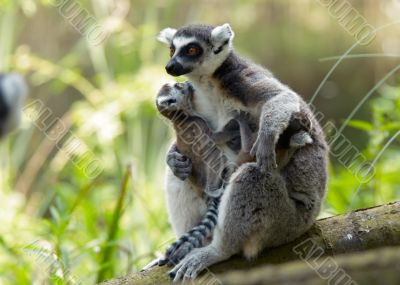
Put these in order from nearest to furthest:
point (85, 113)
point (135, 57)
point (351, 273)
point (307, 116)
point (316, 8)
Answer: point (351, 273) → point (307, 116) → point (85, 113) → point (135, 57) → point (316, 8)

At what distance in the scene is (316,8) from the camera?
70.4 ft

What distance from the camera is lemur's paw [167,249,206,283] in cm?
357

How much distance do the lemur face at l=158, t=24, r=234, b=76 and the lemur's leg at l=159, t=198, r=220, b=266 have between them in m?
0.93

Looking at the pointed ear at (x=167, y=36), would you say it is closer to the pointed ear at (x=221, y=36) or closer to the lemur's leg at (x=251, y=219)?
the pointed ear at (x=221, y=36)

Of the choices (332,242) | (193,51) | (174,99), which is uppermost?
(193,51)

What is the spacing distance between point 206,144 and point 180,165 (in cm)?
22

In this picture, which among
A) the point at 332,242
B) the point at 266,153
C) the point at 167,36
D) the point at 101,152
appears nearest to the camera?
the point at 266,153

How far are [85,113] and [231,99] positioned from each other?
4145mm

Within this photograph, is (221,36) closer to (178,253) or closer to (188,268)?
(178,253)

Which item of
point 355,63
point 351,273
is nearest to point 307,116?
point 351,273

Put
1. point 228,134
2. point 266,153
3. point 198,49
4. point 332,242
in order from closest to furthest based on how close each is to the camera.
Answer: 1. point 266,153
2. point 332,242
3. point 228,134
4. point 198,49

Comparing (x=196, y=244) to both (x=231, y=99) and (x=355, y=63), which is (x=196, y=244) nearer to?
(x=231, y=99)

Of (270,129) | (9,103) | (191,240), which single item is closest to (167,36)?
(270,129)

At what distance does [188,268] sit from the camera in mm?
3590
